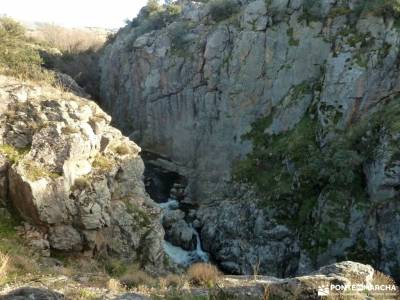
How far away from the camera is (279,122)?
3525cm

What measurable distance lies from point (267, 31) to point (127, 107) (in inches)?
747

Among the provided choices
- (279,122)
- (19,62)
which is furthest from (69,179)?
(279,122)

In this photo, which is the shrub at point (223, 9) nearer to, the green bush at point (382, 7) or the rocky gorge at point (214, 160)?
the rocky gorge at point (214, 160)

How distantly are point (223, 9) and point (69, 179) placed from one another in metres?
31.2

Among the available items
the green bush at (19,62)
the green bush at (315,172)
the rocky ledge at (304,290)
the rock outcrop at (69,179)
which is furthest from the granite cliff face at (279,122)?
the green bush at (19,62)

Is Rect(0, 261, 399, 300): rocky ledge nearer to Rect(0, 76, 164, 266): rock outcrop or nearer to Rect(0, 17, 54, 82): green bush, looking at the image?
Rect(0, 76, 164, 266): rock outcrop

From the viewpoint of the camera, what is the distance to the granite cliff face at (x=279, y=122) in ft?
Answer: 81.7

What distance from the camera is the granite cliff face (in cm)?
2491

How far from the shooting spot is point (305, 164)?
2964cm

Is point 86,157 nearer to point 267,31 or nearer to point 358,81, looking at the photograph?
point 358,81

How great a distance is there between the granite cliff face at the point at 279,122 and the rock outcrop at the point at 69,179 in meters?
10.1

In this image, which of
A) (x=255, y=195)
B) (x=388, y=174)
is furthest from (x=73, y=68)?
(x=388, y=174)

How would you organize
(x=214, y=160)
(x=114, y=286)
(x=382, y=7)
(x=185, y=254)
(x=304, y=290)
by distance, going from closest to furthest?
(x=304, y=290), (x=114, y=286), (x=185, y=254), (x=382, y=7), (x=214, y=160)

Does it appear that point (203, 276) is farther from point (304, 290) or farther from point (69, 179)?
point (69, 179)
